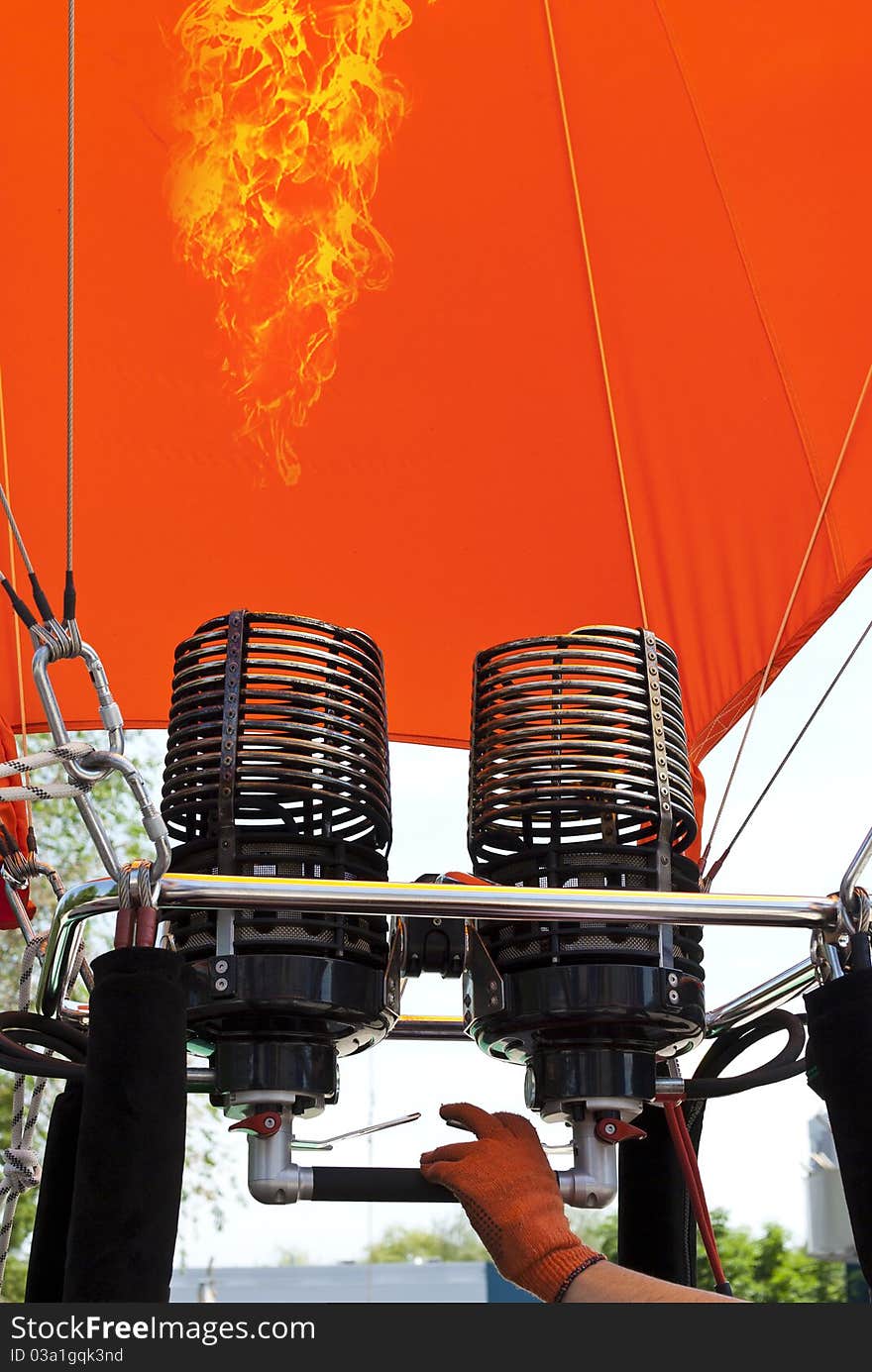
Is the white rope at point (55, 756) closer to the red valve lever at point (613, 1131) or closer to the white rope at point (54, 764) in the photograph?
the white rope at point (54, 764)

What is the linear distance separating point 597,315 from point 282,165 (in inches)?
23.5

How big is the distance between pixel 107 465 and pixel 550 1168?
149cm

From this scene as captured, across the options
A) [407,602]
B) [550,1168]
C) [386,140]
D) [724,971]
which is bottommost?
[550,1168]

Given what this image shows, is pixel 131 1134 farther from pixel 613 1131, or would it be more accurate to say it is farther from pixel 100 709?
pixel 613 1131

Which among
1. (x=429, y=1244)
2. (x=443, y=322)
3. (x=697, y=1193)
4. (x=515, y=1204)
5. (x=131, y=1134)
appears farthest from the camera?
(x=429, y=1244)

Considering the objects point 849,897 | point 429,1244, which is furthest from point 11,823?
point 429,1244

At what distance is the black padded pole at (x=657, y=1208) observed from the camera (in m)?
1.86

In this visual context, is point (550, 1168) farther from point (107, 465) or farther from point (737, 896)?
point (107, 465)

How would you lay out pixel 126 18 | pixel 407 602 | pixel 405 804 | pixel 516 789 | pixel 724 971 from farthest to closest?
pixel 724 971 → pixel 405 804 → pixel 407 602 → pixel 126 18 → pixel 516 789

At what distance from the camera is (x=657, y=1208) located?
6.16 ft

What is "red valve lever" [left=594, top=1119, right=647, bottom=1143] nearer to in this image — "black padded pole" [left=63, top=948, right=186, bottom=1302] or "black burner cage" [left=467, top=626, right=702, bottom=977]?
"black burner cage" [left=467, top=626, right=702, bottom=977]

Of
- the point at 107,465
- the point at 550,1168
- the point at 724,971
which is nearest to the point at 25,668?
the point at 107,465

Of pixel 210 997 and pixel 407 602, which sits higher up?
pixel 407 602

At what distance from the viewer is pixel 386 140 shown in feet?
7.62
